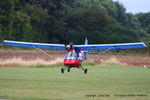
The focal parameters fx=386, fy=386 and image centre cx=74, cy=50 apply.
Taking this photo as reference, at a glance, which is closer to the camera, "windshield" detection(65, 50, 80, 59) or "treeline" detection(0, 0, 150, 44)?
"windshield" detection(65, 50, 80, 59)

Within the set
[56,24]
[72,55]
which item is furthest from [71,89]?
[56,24]

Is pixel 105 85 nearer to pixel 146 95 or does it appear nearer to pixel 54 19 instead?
pixel 146 95

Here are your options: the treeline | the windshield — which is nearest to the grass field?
the windshield

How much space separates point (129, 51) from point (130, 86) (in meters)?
34.0

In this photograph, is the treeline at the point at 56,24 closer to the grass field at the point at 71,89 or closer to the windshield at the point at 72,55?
the windshield at the point at 72,55

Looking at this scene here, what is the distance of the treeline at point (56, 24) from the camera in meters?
55.4

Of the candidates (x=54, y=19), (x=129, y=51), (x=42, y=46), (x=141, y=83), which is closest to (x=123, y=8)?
(x=54, y=19)

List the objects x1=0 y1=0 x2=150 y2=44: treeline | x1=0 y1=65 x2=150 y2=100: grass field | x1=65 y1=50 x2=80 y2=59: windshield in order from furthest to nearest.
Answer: x1=0 y1=0 x2=150 y2=44: treeline < x1=65 y1=50 x2=80 y2=59: windshield < x1=0 y1=65 x2=150 y2=100: grass field

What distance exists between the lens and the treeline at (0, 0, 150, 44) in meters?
55.4

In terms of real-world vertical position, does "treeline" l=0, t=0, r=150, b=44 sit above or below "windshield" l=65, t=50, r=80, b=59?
above

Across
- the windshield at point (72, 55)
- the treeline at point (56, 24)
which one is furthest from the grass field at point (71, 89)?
the treeline at point (56, 24)

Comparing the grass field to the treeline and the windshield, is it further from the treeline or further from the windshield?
the treeline

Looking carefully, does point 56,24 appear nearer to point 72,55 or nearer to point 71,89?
point 72,55

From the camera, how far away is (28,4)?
201ft
